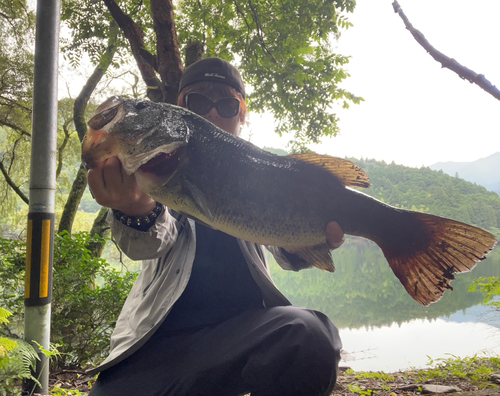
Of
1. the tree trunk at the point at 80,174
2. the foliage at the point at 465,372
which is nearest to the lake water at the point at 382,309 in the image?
the foliage at the point at 465,372

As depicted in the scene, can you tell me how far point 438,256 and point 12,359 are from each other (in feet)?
10.3

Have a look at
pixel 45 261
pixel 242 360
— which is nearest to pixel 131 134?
pixel 242 360

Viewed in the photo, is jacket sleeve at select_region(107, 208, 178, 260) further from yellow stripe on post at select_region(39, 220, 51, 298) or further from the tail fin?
yellow stripe on post at select_region(39, 220, 51, 298)

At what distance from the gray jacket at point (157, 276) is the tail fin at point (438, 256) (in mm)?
647

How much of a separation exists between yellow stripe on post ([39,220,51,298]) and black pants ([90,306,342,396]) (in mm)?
1624

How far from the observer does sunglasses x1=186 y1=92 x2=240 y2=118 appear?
2.20 meters

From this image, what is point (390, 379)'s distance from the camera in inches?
157

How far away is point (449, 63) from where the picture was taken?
1802 millimetres

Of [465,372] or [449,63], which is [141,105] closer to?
[449,63]

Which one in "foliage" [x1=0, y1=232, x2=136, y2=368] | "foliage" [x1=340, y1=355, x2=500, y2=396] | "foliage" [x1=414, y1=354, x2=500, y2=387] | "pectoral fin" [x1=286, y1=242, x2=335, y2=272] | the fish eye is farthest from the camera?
"foliage" [x1=0, y1=232, x2=136, y2=368]

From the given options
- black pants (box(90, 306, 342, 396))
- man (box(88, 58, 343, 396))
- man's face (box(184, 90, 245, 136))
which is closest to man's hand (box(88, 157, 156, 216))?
man (box(88, 58, 343, 396))

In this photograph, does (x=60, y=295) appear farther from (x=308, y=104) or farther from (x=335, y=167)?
(x=308, y=104)

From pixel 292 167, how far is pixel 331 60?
16.9 ft

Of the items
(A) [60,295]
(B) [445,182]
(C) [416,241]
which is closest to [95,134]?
(C) [416,241]
